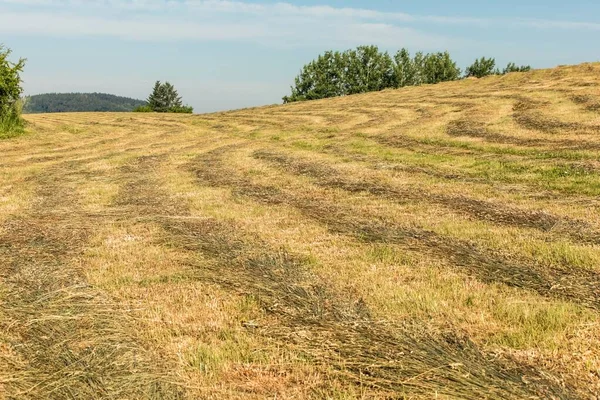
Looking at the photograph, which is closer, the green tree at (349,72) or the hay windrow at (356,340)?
the hay windrow at (356,340)

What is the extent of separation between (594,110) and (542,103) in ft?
17.3

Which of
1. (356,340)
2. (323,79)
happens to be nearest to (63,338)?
(356,340)

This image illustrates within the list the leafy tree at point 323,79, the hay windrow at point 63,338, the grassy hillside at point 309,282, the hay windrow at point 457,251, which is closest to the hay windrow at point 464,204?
the grassy hillside at point 309,282

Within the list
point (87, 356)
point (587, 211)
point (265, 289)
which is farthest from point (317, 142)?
point (87, 356)

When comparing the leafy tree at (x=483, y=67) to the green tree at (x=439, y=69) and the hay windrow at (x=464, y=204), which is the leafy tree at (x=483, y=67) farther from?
the hay windrow at (x=464, y=204)

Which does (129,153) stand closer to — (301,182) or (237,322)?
(301,182)

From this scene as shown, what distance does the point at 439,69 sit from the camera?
398 feet

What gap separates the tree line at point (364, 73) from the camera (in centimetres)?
11706

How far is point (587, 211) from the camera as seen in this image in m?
10.7

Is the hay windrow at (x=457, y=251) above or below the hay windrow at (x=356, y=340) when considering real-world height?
above

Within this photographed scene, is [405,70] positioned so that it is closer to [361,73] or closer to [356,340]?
[361,73]

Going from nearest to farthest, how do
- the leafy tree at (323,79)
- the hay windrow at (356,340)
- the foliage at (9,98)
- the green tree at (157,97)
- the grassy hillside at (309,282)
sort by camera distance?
the hay windrow at (356,340)
the grassy hillside at (309,282)
the foliage at (9,98)
the leafy tree at (323,79)
the green tree at (157,97)

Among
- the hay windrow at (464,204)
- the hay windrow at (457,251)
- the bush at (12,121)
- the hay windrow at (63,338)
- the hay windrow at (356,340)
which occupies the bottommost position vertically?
the hay windrow at (63,338)

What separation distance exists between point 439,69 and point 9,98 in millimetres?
105231
